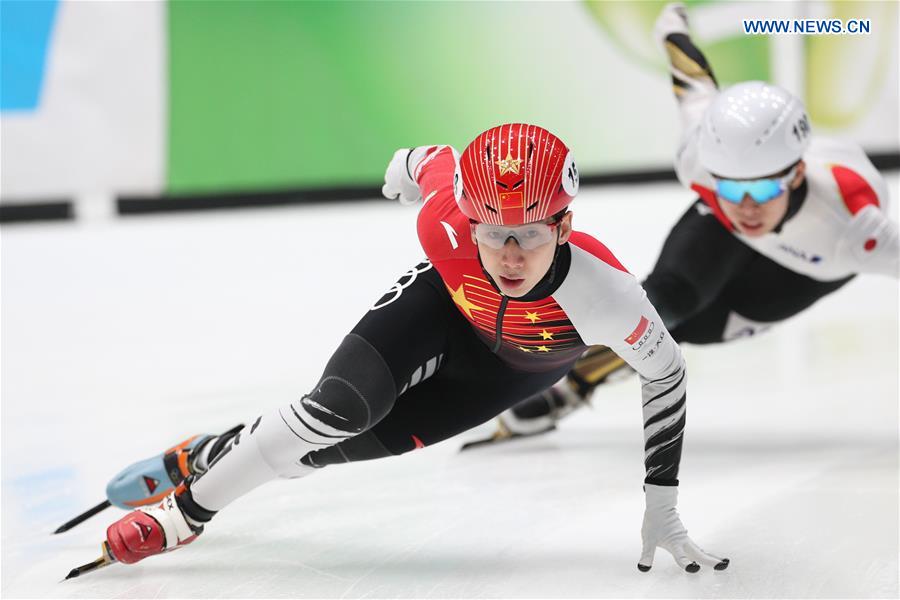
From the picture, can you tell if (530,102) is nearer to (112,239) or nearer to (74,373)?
(112,239)

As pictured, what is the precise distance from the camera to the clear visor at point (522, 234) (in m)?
2.34

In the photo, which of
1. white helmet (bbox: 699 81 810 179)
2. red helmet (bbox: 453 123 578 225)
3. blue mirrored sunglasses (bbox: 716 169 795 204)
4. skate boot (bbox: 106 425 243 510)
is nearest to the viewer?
red helmet (bbox: 453 123 578 225)

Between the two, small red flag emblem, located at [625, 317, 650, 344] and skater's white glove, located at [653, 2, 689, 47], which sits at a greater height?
skater's white glove, located at [653, 2, 689, 47]

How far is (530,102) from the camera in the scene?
30.2ft

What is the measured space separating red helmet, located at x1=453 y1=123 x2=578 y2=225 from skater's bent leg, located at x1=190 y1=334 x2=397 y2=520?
48cm

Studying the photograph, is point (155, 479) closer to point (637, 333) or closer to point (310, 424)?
point (310, 424)

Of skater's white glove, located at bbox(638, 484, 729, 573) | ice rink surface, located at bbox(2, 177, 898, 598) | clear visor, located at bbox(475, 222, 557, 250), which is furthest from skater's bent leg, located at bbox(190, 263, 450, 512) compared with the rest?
skater's white glove, located at bbox(638, 484, 729, 573)

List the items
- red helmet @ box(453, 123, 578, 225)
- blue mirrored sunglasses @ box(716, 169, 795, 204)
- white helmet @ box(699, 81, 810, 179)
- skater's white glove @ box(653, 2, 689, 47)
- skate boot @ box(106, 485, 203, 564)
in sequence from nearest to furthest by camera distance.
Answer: red helmet @ box(453, 123, 578, 225)
skate boot @ box(106, 485, 203, 564)
white helmet @ box(699, 81, 810, 179)
blue mirrored sunglasses @ box(716, 169, 795, 204)
skater's white glove @ box(653, 2, 689, 47)

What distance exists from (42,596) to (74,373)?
2.38 meters

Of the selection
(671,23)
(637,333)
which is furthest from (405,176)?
(671,23)

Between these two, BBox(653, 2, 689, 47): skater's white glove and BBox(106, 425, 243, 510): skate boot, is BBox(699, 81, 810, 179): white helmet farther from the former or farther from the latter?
BBox(106, 425, 243, 510): skate boot

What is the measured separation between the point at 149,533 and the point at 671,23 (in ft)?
10.0

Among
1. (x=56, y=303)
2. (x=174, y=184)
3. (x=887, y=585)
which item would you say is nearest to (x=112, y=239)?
(x=174, y=184)

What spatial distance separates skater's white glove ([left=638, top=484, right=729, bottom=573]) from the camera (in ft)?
8.42
